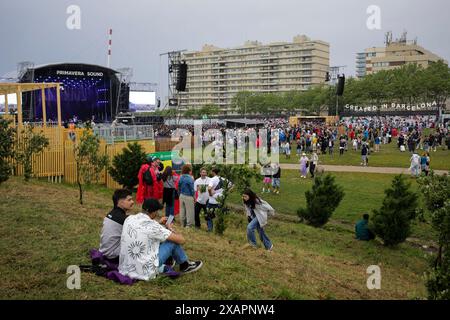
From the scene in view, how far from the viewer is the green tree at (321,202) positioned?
13812mm

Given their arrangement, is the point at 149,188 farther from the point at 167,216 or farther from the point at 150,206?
the point at 150,206

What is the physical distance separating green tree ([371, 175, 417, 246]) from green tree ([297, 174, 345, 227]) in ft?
5.74

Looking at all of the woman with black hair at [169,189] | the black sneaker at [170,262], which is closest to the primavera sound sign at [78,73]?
the woman with black hair at [169,189]

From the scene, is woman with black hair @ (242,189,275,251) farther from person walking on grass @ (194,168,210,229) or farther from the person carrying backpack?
the person carrying backpack

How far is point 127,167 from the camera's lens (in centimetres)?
1725

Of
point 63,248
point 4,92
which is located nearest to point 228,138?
point 4,92

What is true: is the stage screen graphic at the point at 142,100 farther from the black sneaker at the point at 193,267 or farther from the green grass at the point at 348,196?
the black sneaker at the point at 193,267

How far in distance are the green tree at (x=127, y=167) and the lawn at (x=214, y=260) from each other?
286 cm

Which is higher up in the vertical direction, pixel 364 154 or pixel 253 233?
pixel 364 154

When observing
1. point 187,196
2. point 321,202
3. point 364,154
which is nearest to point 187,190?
point 187,196

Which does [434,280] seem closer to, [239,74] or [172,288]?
[172,288]

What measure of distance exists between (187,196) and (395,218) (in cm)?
532

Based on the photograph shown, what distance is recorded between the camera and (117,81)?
4144 centimetres

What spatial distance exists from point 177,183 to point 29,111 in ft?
89.9
